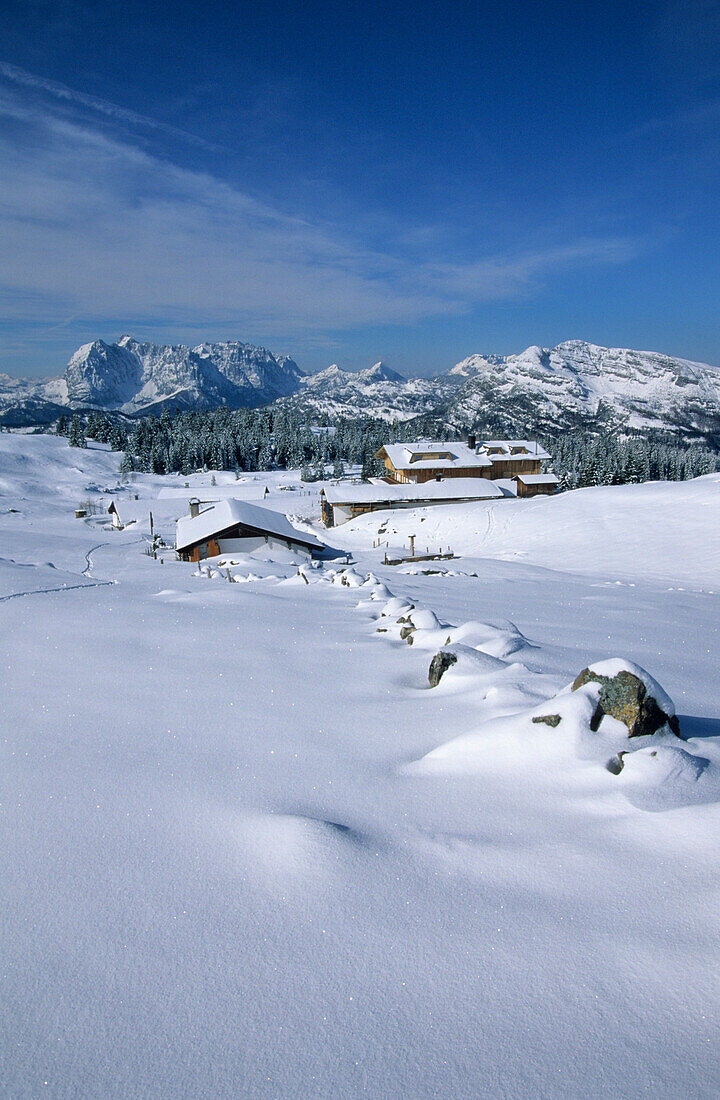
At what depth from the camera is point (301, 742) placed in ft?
16.4

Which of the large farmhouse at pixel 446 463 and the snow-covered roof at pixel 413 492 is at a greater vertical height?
the large farmhouse at pixel 446 463

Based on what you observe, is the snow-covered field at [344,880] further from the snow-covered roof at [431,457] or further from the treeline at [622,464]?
the treeline at [622,464]

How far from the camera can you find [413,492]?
190 feet

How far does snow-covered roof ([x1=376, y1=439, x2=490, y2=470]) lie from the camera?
7506cm

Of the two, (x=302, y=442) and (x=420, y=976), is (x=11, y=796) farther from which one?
(x=302, y=442)

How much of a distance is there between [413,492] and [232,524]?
2923 cm

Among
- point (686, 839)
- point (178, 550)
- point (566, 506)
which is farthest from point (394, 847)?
point (566, 506)

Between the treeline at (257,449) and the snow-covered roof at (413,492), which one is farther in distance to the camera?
the treeline at (257,449)

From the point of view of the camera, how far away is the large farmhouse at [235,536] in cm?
3247

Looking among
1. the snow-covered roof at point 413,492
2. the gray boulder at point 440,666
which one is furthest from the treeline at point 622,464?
the gray boulder at point 440,666

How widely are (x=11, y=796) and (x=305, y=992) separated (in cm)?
297

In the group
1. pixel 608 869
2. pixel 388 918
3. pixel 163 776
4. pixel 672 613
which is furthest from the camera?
pixel 672 613

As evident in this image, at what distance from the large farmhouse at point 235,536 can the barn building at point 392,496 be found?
19359 millimetres

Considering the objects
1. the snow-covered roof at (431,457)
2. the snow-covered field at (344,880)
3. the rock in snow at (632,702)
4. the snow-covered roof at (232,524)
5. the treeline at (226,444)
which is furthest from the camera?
the treeline at (226,444)
